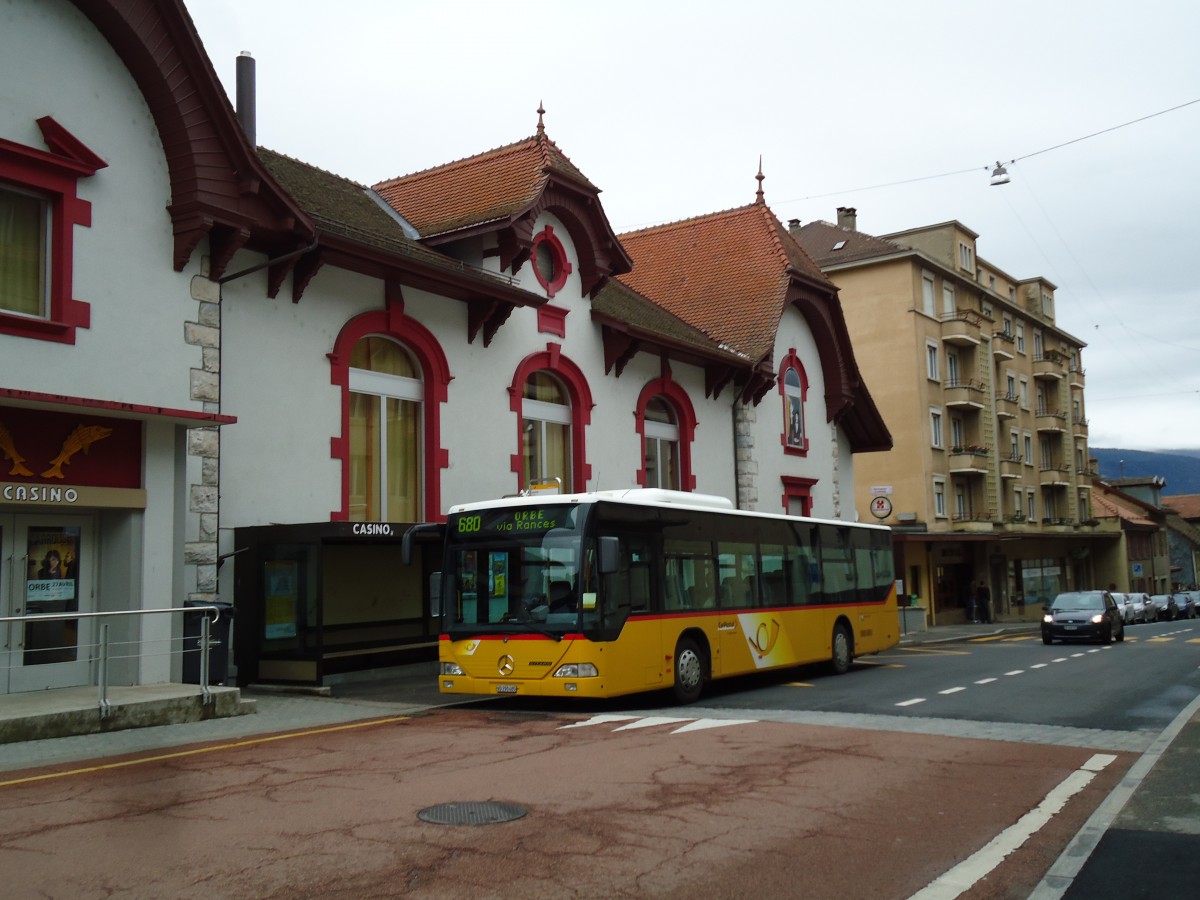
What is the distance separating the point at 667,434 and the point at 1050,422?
43.0 meters

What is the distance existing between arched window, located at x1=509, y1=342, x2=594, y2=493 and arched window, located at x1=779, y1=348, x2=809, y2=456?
8.76 m

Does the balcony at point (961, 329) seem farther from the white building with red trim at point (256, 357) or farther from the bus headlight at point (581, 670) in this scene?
the bus headlight at point (581, 670)

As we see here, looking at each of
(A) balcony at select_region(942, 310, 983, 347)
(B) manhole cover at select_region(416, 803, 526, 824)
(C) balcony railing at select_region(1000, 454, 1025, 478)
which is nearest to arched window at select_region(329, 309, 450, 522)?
(B) manhole cover at select_region(416, 803, 526, 824)

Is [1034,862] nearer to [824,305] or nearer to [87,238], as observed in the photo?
[87,238]

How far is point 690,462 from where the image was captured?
89.8 ft

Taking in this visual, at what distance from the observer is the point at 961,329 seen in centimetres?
5091

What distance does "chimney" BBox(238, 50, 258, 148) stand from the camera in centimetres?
1983

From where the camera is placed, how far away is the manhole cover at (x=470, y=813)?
7695 mm

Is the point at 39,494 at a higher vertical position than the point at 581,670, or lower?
higher

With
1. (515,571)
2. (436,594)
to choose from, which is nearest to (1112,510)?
(436,594)

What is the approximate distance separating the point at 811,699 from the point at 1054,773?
230 inches

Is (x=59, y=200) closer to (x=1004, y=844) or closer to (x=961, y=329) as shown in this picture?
(x=1004, y=844)

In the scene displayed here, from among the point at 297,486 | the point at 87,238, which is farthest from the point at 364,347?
the point at 87,238

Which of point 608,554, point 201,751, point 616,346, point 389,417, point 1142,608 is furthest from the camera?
point 1142,608
